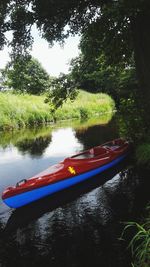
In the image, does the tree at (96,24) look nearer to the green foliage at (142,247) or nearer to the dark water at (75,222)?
the dark water at (75,222)

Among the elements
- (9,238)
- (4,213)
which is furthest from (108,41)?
(9,238)

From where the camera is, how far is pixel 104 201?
34.0 feet

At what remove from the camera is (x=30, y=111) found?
3400 centimetres

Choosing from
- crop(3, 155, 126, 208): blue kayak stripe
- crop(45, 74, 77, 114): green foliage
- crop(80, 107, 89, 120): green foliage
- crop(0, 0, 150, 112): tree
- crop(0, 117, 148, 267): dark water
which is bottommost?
crop(0, 117, 148, 267): dark water

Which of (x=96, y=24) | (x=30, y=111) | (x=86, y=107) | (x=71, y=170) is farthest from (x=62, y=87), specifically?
(x=86, y=107)

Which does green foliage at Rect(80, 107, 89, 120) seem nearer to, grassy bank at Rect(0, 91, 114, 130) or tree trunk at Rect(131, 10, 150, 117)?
grassy bank at Rect(0, 91, 114, 130)

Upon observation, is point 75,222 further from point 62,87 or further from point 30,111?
point 30,111

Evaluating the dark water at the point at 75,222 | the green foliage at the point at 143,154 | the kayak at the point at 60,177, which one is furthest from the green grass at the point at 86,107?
the dark water at the point at 75,222

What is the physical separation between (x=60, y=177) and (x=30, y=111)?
77.7 ft

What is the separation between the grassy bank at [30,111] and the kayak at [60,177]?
60.8ft

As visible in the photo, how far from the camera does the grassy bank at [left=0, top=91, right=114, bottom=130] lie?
31.6 meters

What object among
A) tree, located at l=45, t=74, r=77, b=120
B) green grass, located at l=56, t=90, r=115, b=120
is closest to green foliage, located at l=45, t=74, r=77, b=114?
tree, located at l=45, t=74, r=77, b=120

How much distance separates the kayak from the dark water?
1.07ft

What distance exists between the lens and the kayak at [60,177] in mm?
9711
